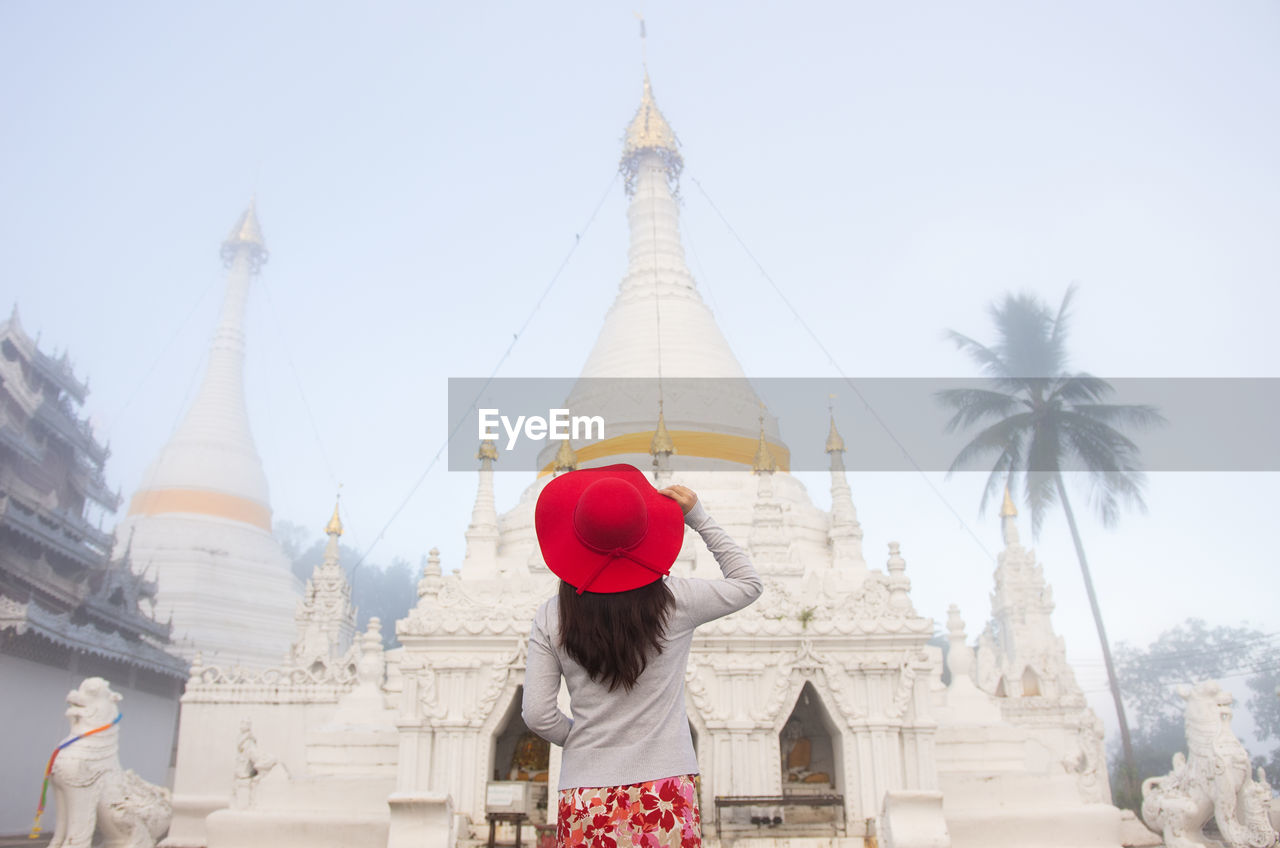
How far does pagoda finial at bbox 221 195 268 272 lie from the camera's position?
43.5 m

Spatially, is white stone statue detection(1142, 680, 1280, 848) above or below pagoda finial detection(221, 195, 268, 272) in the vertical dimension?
below

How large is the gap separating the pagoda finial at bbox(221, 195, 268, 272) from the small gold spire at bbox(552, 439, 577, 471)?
29688mm

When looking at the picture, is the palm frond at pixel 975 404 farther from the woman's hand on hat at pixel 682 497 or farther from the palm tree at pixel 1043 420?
the woman's hand on hat at pixel 682 497

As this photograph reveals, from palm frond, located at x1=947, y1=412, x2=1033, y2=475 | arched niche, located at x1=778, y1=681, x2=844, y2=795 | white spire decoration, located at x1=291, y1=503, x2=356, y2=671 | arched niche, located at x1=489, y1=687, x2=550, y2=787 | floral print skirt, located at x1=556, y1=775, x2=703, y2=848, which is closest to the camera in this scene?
floral print skirt, located at x1=556, y1=775, x2=703, y2=848

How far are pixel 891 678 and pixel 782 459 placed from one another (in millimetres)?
10292

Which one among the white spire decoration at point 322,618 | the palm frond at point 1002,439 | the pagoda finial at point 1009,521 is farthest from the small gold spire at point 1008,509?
the white spire decoration at point 322,618

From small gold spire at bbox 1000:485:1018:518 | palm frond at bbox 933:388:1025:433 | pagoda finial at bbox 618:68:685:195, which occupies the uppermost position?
pagoda finial at bbox 618:68:685:195

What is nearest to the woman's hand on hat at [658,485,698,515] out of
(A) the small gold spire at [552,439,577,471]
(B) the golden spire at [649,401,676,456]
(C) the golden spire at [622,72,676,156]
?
(B) the golden spire at [649,401,676,456]

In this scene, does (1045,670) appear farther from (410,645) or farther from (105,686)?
(105,686)

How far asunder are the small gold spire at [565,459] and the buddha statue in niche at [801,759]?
23.5ft

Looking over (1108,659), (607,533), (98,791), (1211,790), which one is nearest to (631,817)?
(607,533)

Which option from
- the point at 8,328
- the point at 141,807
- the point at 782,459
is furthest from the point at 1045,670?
the point at 8,328

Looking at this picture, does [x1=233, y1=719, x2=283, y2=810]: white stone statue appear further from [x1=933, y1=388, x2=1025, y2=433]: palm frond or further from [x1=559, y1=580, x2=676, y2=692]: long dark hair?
[x1=933, y1=388, x2=1025, y2=433]: palm frond

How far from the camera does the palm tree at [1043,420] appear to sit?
23375mm
